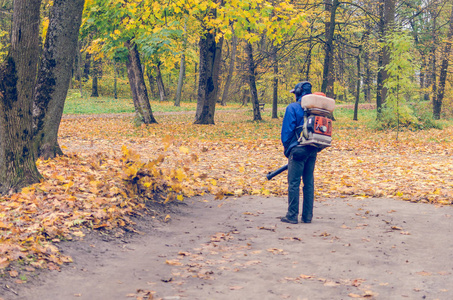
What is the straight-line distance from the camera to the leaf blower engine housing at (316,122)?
240 inches

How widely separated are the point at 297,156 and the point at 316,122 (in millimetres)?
578

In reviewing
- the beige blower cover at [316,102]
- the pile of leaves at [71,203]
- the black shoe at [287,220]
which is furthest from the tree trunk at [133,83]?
the beige blower cover at [316,102]

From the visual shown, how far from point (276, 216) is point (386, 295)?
3204 millimetres

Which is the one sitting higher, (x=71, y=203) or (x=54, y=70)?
(x=54, y=70)

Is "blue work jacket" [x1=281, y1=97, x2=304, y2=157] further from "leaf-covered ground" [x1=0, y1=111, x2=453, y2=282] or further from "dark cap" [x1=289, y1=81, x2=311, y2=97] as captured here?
"leaf-covered ground" [x1=0, y1=111, x2=453, y2=282]

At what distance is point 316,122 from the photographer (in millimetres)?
6102

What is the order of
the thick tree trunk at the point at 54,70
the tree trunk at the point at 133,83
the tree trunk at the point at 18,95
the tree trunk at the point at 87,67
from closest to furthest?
the tree trunk at the point at 18,95 < the thick tree trunk at the point at 54,70 < the tree trunk at the point at 133,83 < the tree trunk at the point at 87,67

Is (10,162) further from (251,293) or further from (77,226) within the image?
(251,293)

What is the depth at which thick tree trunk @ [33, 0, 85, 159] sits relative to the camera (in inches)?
321

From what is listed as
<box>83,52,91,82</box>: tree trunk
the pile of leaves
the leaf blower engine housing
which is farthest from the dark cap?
<box>83,52,91,82</box>: tree trunk

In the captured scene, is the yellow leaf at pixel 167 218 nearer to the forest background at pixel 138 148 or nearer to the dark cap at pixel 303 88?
the forest background at pixel 138 148

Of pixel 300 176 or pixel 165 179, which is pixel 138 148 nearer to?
pixel 165 179

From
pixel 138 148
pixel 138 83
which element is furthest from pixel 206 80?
pixel 138 148

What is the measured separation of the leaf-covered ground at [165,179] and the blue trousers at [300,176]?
171 centimetres
